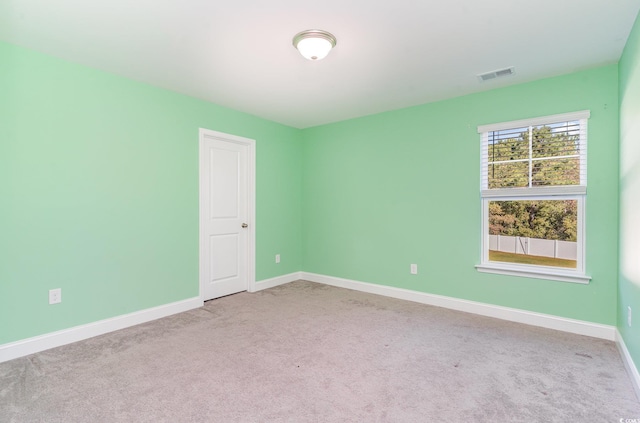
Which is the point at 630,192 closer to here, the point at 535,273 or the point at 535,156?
the point at 535,156

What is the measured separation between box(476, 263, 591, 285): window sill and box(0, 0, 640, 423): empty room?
0.02 m

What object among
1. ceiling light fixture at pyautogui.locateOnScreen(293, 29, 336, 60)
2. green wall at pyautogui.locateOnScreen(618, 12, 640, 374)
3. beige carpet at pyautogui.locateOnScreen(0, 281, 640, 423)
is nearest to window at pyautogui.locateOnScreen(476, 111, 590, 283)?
green wall at pyautogui.locateOnScreen(618, 12, 640, 374)

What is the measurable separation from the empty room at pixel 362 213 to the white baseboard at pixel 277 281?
0.43 ft

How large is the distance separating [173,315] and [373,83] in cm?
338

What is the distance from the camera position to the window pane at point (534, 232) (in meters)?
3.10

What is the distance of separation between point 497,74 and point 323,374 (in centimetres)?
318

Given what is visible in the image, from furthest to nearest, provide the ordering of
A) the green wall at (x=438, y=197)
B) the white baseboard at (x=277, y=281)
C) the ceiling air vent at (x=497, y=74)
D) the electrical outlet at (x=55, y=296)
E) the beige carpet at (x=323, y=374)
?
the white baseboard at (x=277, y=281), the ceiling air vent at (x=497, y=74), the green wall at (x=438, y=197), the electrical outlet at (x=55, y=296), the beige carpet at (x=323, y=374)

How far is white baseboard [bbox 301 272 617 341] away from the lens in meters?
2.88

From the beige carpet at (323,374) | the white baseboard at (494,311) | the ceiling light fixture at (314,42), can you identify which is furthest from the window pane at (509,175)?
the ceiling light fixture at (314,42)

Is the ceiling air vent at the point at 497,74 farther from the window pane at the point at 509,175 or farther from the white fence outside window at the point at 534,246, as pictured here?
the white fence outside window at the point at 534,246

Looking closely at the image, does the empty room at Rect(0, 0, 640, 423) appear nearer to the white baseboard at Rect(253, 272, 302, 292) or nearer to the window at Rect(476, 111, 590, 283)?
the window at Rect(476, 111, 590, 283)

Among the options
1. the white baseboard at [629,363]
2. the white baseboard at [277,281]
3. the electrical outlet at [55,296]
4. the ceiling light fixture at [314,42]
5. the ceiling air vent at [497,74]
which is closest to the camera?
the white baseboard at [629,363]

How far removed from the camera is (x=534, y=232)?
3.31 m

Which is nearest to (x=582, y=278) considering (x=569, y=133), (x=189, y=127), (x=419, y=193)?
(x=569, y=133)
